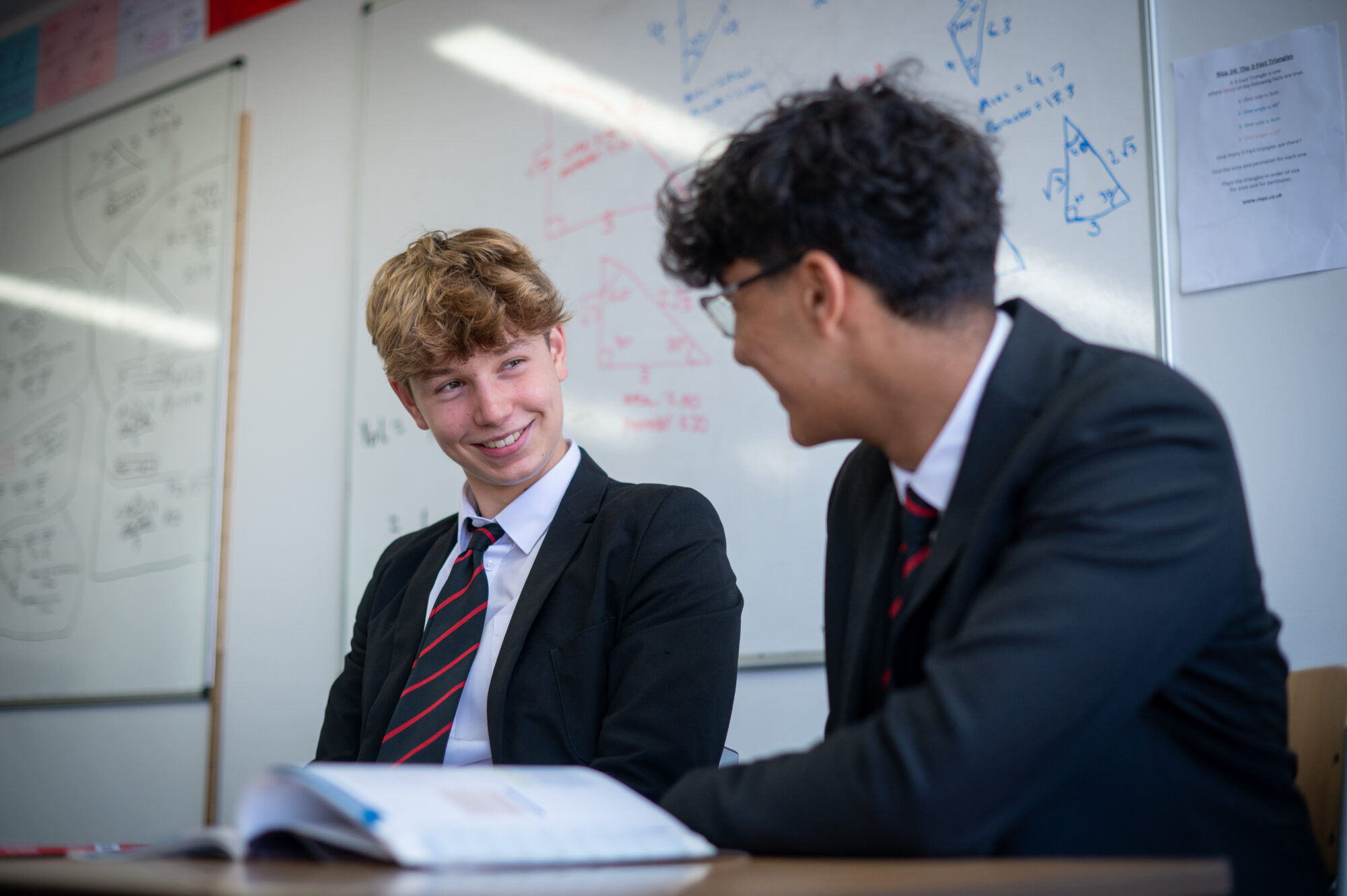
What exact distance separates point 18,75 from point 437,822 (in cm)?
412

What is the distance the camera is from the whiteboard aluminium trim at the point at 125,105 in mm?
3307

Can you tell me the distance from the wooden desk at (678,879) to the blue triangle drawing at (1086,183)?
142cm

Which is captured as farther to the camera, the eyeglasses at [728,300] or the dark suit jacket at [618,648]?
the dark suit jacket at [618,648]

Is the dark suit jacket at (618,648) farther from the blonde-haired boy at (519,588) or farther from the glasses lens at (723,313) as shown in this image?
the glasses lens at (723,313)

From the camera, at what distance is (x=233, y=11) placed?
3336mm

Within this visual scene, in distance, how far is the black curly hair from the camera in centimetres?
99

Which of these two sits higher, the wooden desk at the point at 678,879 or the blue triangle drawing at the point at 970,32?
the blue triangle drawing at the point at 970,32

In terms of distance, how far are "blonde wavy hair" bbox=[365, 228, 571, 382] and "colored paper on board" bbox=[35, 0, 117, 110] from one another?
8.44 ft

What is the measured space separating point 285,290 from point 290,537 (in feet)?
2.25

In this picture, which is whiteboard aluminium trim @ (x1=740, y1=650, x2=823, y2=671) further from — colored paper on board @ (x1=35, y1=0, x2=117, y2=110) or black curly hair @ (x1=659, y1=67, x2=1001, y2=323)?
colored paper on board @ (x1=35, y1=0, x2=117, y2=110)

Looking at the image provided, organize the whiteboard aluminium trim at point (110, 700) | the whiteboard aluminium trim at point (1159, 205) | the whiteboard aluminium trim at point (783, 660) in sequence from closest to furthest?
1. the whiteboard aluminium trim at point (1159, 205)
2. the whiteboard aluminium trim at point (783, 660)
3. the whiteboard aluminium trim at point (110, 700)

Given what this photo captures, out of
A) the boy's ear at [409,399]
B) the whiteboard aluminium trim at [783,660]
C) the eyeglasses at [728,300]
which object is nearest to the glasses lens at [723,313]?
the eyeglasses at [728,300]

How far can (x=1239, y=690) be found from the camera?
2.93 feet

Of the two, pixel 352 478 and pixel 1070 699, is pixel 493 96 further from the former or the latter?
pixel 1070 699
